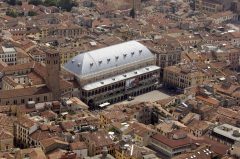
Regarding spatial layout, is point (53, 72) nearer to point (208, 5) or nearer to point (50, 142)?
point (50, 142)

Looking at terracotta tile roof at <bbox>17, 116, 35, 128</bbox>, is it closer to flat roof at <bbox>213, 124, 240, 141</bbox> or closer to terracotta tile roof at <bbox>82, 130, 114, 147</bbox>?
terracotta tile roof at <bbox>82, 130, 114, 147</bbox>

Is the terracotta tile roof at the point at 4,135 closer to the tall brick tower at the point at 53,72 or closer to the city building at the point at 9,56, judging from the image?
the tall brick tower at the point at 53,72

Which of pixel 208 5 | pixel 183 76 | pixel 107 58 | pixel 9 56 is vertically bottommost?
pixel 183 76

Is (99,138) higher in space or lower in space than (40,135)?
higher

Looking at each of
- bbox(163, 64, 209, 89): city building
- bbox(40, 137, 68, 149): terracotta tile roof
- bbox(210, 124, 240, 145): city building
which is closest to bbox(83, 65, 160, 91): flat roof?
bbox(163, 64, 209, 89): city building

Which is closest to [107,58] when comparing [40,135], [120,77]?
[120,77]

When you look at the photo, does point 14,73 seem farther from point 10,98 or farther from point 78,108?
point 78,108

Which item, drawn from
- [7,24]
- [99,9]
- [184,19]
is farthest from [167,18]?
[7,24]
